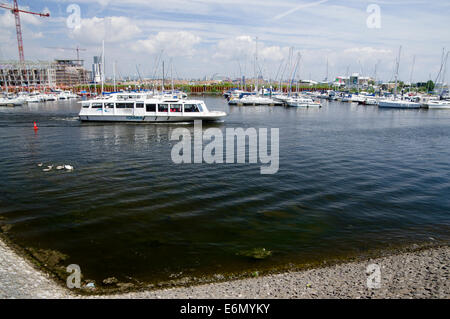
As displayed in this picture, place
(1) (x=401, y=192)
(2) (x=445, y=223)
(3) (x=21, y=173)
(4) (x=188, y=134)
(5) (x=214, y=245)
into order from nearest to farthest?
(5) (x=214, y=245)
(2) (x=445, y=223)
(1) (x=401, y=192)
(3) (x=21, y=173)
(4) (x=188, y=134)

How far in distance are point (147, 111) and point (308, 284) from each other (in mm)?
46288

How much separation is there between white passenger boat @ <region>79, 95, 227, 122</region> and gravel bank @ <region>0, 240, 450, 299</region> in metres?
40.9

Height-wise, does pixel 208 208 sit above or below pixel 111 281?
above

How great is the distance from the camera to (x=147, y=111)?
5272 centimetres

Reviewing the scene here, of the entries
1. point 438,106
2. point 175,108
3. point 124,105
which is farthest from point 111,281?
point 438,106

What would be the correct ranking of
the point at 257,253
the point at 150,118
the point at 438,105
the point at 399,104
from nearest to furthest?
the point at 257,253 → the point at 150,118 → the point at 438,105 → the point at 399,104

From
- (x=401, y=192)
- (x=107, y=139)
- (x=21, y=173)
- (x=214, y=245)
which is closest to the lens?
(x=214, y=245)

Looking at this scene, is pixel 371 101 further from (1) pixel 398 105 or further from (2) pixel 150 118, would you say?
(2) pixel 150 118

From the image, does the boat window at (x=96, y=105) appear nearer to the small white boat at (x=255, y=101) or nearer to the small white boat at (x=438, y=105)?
the small white boat at (x=255, y=101)

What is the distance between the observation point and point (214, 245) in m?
14.3
